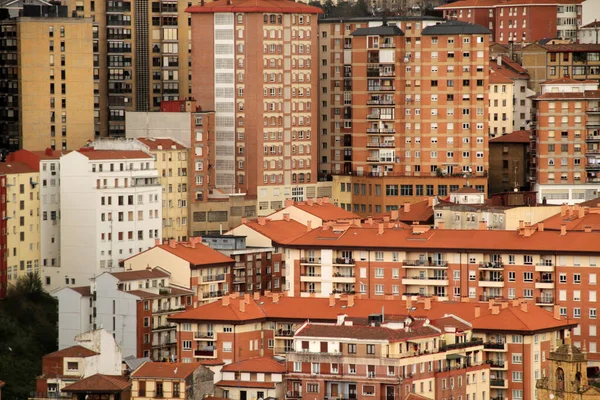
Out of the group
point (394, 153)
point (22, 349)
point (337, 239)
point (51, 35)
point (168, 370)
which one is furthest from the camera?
point (394, 153)

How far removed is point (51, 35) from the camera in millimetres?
169250

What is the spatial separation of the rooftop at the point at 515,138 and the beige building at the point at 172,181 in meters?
31.5

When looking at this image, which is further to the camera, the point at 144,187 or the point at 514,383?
the point at 144,187

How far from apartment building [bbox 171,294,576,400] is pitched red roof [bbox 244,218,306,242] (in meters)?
15.1

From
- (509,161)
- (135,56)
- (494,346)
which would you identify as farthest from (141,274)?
(509,161)

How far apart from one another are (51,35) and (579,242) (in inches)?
1711

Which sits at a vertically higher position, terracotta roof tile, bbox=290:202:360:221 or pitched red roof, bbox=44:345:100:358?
terracotta roof tile, bbox=290:202:360:221

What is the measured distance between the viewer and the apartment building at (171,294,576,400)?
12156 centimetres

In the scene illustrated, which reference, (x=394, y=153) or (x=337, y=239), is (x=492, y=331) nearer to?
(x=337, y=239)

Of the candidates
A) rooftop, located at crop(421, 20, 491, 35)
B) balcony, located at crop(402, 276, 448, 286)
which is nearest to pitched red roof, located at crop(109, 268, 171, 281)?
balcony, located at crop(402, 276, 448, 286)

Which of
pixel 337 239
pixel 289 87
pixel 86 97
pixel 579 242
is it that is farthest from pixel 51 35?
pixel 579 242

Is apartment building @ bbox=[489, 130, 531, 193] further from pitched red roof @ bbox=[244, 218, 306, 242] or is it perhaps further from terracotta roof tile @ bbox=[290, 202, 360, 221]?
pitched red roof @ bbox=[244, 218, 306, 242]

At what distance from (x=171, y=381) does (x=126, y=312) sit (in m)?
17.9

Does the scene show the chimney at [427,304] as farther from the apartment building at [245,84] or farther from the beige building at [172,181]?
the apartment building at [245,84]
